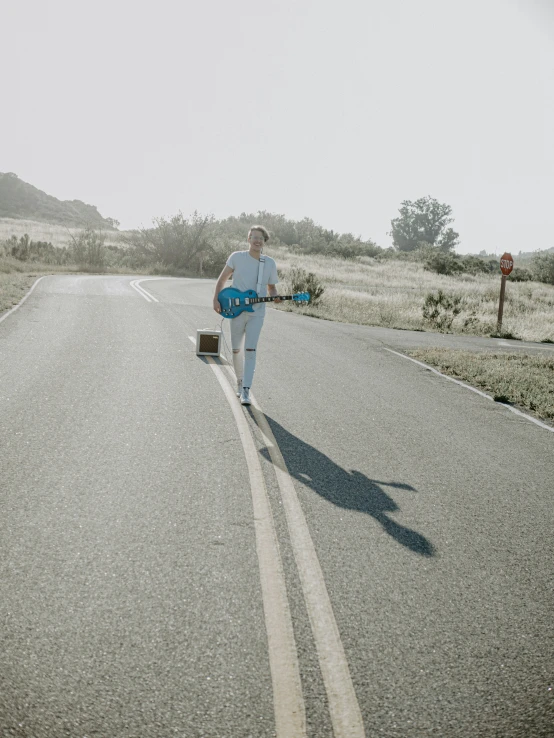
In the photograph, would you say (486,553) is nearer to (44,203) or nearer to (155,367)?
(155,367)

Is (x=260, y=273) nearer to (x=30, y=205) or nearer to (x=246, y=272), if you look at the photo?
(x=246, y=272)

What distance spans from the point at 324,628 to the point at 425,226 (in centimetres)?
14239

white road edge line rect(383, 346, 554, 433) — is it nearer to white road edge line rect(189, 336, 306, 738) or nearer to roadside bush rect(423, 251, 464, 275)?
white road edge line rect(189, 336, 306, 738)

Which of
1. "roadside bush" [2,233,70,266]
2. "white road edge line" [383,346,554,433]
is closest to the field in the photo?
"white road edge line" [383,346,554,433]

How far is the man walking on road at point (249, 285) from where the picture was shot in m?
7.51

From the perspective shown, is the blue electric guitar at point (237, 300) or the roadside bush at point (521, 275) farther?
the roadside bush at point (521, 275)

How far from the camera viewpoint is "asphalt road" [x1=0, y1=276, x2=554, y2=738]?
8.75 ft

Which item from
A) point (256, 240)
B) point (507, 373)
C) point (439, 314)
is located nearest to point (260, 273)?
point (256, 240)

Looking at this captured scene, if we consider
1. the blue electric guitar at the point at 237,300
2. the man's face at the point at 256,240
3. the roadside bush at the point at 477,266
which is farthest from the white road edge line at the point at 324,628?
the roadside bush at the point at 477,266

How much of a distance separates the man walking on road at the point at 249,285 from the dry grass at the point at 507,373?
413 cm

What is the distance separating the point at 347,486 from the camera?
209 inches

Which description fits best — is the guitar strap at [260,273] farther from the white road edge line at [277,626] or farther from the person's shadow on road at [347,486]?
the white road edge line at [277,626]

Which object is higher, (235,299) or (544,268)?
(544,268)

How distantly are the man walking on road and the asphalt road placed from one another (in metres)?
0.59
